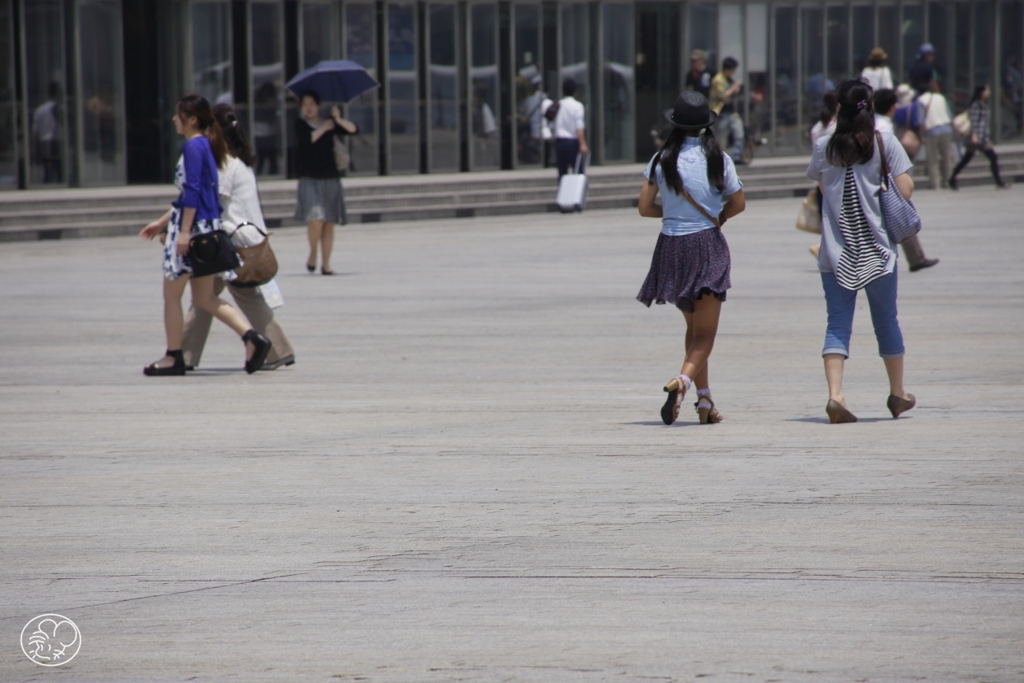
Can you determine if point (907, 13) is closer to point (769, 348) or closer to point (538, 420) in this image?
point (769, 348)

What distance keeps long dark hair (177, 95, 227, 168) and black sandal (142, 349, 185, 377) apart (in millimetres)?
1328

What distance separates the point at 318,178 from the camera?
17719mm

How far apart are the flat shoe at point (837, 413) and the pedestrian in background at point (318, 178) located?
9631 millimetres

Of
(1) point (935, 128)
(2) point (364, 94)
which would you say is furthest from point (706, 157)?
(1) point (935, 128)

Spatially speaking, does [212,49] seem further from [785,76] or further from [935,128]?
[785,76]

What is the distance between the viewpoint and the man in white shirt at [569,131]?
86.6ft

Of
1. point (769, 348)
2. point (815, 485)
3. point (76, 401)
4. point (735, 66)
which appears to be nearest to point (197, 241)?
point (76, 401)

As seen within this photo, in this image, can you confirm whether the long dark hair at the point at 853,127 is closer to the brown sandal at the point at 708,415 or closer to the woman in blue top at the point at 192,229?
the brown sandal at the point at 708,415

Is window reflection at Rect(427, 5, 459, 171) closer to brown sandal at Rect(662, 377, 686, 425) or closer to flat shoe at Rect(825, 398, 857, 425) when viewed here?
brown sandal at Rect(662, 377, 686, 425)

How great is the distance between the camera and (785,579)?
529 cm

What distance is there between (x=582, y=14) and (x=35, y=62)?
35.8ft

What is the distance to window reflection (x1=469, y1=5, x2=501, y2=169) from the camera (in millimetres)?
31234

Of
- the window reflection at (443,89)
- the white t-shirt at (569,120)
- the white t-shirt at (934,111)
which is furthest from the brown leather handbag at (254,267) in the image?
the white t-shirt at (934,111)

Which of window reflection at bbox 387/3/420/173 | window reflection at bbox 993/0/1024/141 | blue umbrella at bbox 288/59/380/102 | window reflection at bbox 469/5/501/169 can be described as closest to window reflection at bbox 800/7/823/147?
window reflection at bbox 993/0/1024/141
